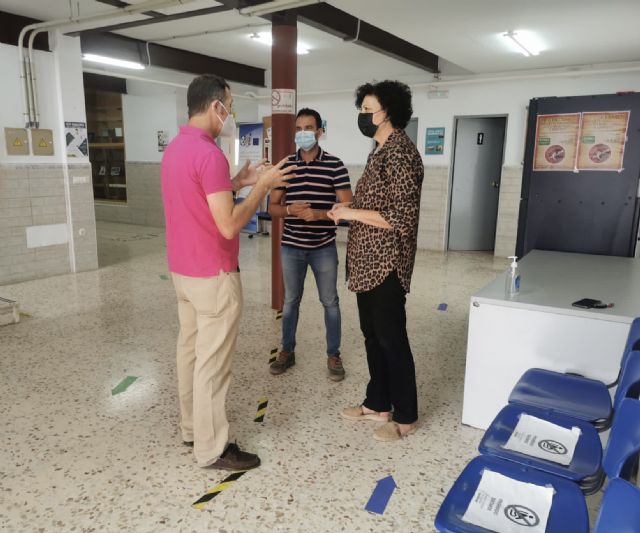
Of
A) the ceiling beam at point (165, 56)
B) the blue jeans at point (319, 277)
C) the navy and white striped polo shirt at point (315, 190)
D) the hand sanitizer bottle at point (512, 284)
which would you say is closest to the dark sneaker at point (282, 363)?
the blue jeans at point (319, 277)

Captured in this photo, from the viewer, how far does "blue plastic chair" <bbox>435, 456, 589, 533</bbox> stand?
4.15 ft

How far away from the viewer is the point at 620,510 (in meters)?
1.01

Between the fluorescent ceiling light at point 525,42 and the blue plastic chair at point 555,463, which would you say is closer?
the blue plastic chair at point 555,463

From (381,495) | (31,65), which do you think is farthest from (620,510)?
(31,65)

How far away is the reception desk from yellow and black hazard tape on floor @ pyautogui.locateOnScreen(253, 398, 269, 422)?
1.09 meters

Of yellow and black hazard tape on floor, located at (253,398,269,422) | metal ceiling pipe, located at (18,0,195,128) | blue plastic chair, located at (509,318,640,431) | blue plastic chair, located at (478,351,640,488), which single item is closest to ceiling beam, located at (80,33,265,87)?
metal ceiling pipe, located at (18,0,195,128)

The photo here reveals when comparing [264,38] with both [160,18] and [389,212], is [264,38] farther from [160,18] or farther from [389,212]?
[389,212]

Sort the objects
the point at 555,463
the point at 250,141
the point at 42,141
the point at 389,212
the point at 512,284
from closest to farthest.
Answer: the point at 555,463
the point at 389,212
the point at 512,284
the point at 42,141
the point at 250,141

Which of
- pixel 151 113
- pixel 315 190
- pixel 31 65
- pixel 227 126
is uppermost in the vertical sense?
pixel 31 65

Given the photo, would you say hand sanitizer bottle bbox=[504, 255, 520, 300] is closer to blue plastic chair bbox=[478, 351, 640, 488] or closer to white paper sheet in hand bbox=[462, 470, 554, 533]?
blue plastic chair bbox=[478, 351, 640, 488]

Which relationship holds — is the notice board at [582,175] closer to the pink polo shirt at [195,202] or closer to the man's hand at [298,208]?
the man's hand at [298,208]

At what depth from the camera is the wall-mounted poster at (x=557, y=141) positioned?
3945 millimetres

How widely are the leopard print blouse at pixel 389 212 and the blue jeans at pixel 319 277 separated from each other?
663mm

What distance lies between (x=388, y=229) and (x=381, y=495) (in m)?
1.14
